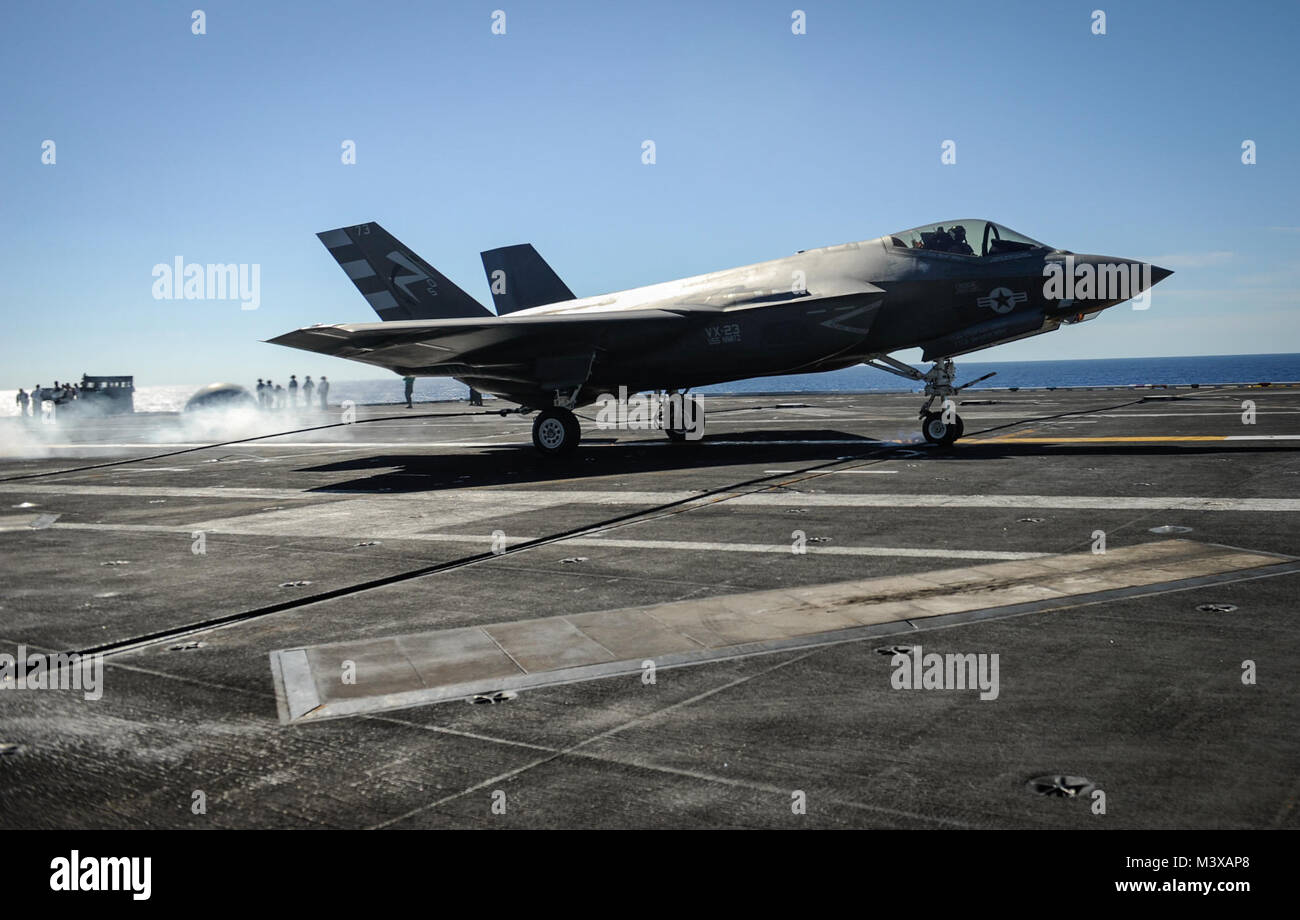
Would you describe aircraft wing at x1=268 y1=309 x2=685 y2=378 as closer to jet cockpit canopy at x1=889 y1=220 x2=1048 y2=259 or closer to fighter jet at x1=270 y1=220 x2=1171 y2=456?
fighter jet at x1=270 y1=220 x2=1171 y2=456

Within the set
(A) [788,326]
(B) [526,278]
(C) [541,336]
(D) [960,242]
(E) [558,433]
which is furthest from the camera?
(B) [526,278]

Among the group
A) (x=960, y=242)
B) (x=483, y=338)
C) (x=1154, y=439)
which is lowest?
(x=1154, y=439)

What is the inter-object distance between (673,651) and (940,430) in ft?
47.3

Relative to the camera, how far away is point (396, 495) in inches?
623

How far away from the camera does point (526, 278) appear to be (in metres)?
27.9

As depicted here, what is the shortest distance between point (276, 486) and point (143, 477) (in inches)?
188

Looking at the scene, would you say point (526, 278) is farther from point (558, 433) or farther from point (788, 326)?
point (788, 326)

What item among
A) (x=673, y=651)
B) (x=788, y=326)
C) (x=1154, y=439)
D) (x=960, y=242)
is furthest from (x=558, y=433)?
(x=673, y=651)

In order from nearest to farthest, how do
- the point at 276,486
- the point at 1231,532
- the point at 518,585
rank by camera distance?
the point at 518,585
the point at 1231,532
the point at 276,486

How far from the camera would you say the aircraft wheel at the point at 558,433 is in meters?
21.2

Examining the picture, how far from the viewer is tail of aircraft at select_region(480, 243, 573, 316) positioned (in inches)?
1096
